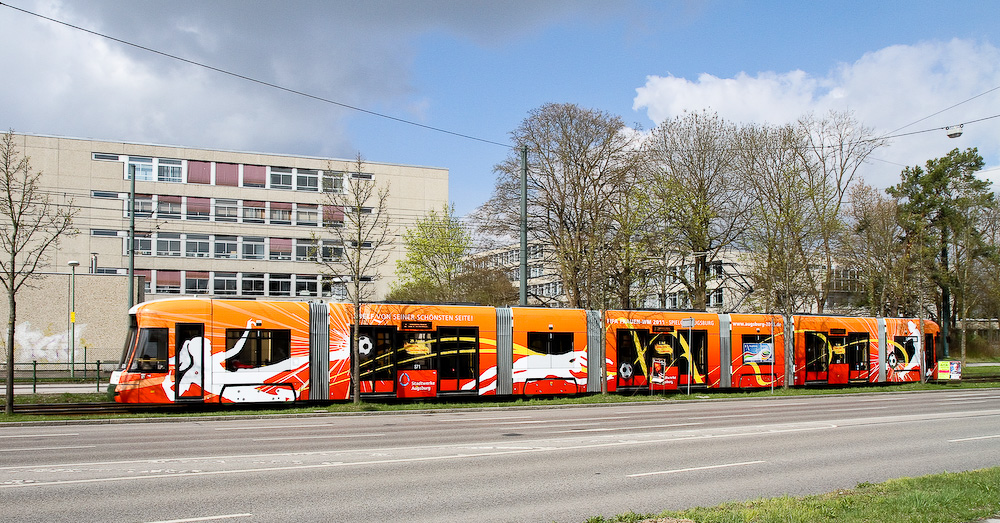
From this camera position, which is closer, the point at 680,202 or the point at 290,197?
the point at 680,202

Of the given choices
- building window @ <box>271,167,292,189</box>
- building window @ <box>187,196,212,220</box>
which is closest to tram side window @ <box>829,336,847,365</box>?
building window @ <box>271,167,292,189</box>

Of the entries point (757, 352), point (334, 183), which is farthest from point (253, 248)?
point (757, 352)

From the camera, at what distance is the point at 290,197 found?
62500mm

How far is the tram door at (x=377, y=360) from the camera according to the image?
25.4 meters

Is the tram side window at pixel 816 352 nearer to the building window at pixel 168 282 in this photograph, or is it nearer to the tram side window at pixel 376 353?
the tram side window at pixel 376 353

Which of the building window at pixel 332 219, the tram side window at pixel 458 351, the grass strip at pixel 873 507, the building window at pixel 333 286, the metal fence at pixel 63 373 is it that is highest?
the building window at pixel 332 219

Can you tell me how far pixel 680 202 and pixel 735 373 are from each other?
1181 centimetres

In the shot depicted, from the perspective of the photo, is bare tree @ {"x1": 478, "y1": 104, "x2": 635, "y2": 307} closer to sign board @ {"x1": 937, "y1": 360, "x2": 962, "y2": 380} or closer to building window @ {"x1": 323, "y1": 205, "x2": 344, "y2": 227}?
building window @ {"x1": 323, "y1": 205, "x2": 344, "y2": 227}

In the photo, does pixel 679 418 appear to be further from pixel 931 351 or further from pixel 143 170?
pixel 143 170

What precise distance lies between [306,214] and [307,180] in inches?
111

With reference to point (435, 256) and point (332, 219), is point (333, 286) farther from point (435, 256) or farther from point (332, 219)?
point (332, 219)

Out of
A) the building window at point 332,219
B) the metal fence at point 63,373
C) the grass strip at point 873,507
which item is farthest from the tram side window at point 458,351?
the grass strip at point 873,507

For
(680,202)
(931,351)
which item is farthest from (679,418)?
(931,351)

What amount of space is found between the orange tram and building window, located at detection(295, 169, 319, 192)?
129ft
